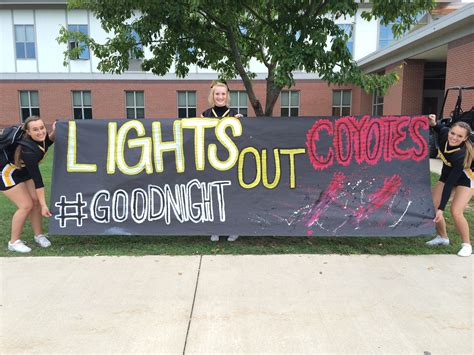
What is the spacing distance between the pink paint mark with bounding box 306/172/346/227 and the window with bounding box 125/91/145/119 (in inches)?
880

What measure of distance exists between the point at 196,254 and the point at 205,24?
3.44 metres

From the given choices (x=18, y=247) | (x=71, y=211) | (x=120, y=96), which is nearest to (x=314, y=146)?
(x=71, y=211)

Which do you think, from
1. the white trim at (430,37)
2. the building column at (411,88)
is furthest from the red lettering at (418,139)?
the building column at (411,88)

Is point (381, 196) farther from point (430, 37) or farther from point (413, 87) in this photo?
point (413, 87)

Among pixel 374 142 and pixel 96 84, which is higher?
pixel 96 84

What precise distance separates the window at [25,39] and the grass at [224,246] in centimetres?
2349

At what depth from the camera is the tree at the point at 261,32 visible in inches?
179

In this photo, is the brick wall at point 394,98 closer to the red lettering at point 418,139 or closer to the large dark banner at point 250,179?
the red lettering at point 418,139

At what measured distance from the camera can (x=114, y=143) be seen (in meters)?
4.59

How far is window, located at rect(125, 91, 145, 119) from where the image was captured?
25.2 metres

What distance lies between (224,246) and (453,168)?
264cm

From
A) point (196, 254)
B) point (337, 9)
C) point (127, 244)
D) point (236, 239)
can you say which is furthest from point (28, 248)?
point (337, 9)

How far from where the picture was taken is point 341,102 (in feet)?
82.9

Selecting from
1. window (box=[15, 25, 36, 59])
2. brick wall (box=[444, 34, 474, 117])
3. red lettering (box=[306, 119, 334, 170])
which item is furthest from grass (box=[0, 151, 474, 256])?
window (box=[15, 25, 36, 59])
